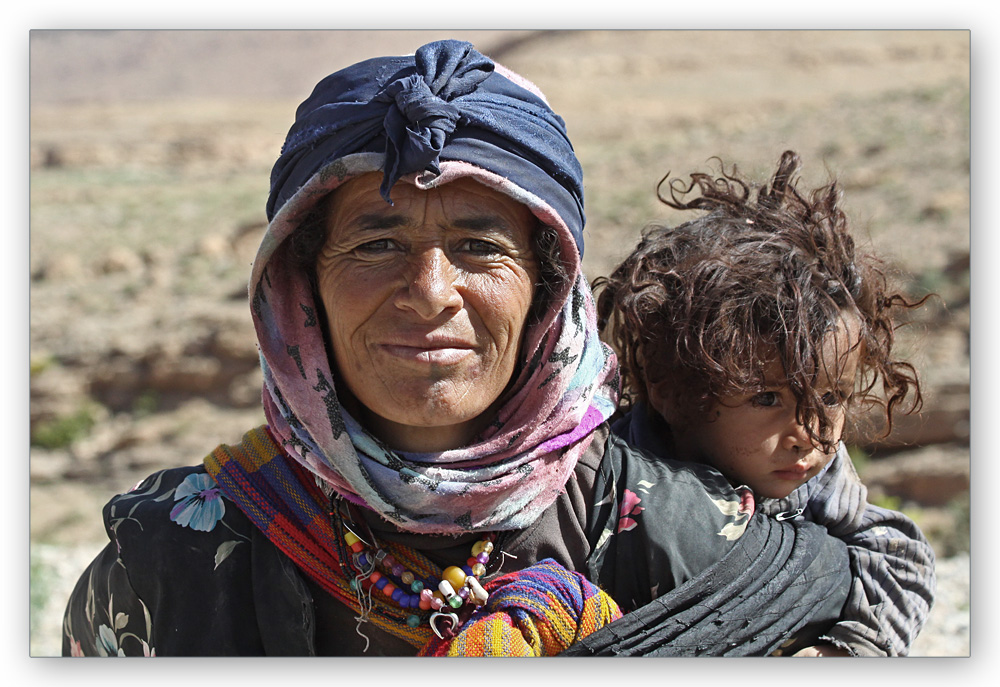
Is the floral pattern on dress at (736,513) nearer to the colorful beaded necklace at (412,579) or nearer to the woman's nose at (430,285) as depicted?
the colorful beaded necklace at (412,579)

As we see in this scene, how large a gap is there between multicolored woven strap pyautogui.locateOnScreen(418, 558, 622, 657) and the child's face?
1.59ft

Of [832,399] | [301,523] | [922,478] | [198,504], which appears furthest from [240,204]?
[832,399]

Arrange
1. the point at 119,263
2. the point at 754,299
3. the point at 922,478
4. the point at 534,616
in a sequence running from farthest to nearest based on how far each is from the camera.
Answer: the point at 119,263, the point at 922,478, the point at 754,299, the point at 534,616

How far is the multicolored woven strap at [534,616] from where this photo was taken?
1.85 metres

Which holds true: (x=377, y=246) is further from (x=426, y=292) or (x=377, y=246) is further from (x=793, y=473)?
(x=793, y=473)

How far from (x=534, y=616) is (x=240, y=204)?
14170 millimetres

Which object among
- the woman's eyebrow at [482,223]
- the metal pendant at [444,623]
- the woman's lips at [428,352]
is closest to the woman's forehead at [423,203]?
the woman's eyebrow at [482,223]

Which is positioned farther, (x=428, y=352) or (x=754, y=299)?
(x=754, y=299)

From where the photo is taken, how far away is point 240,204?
15.1 metres

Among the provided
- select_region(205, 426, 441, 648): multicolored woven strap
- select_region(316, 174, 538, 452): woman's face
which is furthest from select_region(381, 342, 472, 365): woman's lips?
select_region(205, 426, 441, 648): multicolored woven strap

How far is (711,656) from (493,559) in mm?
515

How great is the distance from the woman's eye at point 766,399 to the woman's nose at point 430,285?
75 cm

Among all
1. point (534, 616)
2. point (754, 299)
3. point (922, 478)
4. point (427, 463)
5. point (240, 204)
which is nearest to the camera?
point (534, 616)

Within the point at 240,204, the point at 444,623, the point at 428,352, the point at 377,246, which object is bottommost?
the point at 444,623
